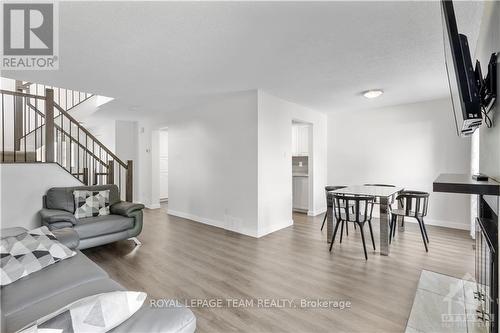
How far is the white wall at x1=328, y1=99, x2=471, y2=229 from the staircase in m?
4.65

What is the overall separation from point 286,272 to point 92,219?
265 centimetres

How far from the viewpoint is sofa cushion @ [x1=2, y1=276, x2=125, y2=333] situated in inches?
44.4

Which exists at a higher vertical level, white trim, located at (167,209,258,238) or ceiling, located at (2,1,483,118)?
ceiling, located at (2,1,483,118)

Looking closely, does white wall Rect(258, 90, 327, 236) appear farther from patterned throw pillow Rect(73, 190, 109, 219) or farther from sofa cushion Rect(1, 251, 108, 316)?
sofa cushion Rect(1, 251, 108, 316)

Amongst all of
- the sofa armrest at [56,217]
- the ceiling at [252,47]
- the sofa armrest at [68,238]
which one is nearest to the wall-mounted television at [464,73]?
the ceiling at [252,47]

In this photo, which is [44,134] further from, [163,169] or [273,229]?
[273,229]

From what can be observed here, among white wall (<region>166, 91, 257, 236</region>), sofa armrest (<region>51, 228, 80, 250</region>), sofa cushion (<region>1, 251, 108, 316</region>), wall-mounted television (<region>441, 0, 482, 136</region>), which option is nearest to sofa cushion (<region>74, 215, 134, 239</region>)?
sofa armrest (<region>51, 228, 80, 250</region>)

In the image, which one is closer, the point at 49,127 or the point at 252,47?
the point at 252,47

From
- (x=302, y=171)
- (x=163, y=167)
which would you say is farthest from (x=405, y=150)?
(x=163, y=167)

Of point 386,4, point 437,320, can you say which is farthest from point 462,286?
point 386,4

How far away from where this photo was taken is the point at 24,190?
3.31m

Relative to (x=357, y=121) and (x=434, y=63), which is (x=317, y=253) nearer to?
(x=434, y=63)

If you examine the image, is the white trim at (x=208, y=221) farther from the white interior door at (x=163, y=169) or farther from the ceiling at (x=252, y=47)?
the ceiling at (x=252, y=47)
